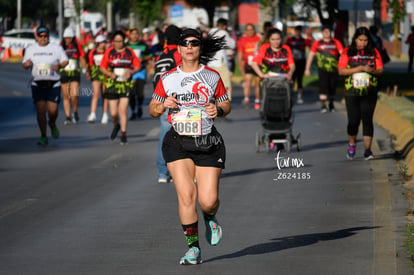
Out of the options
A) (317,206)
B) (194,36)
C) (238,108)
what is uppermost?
(194,36)

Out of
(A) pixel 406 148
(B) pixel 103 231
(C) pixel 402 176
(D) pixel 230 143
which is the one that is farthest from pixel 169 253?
(D) pixel 230 143

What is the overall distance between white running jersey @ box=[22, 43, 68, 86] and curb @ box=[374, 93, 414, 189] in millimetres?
5694

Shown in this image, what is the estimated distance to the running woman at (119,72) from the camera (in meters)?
20.2

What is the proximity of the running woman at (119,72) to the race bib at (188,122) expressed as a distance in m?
10.8

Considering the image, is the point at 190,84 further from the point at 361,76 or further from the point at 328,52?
the point at 328,52

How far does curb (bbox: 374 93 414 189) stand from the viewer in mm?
16356

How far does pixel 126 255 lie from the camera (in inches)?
386

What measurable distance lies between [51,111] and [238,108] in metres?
9.05

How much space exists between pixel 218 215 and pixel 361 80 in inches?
202

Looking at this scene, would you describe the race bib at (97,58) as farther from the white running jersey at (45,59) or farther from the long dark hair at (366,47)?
the long dark hair at (366,47)

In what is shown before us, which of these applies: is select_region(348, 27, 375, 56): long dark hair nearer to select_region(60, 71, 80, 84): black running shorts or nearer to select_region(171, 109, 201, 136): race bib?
select_region(171, 109, 201, 136): race bib

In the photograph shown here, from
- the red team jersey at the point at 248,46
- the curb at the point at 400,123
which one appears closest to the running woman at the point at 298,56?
the red team jersey at the point at 248,46

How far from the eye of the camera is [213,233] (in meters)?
9.42

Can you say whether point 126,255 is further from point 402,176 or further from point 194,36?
point 402,176
